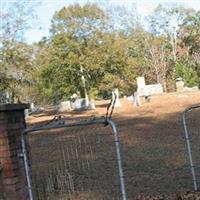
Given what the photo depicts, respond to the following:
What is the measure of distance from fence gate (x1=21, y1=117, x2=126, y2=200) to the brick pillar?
0.13m

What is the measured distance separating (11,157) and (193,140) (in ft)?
29.7

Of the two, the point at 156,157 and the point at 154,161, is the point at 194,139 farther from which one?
the point at 154,161

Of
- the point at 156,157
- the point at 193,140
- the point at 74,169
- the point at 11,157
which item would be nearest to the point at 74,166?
the point at 74,169

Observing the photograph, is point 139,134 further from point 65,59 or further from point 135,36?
point 135,36

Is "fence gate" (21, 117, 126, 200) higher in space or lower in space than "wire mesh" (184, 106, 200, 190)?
higher

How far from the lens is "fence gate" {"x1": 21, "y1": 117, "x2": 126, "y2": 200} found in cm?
637

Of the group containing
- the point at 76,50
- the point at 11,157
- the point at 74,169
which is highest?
the point at 76,50

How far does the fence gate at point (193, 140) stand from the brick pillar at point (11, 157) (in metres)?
2.62

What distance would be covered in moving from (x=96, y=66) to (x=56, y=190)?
117 ft

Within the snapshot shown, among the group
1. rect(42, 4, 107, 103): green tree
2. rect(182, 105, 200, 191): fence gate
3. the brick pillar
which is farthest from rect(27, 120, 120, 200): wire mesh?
rect(42, 4, 107, 103): green tree

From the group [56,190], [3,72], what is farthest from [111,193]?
[3,72]

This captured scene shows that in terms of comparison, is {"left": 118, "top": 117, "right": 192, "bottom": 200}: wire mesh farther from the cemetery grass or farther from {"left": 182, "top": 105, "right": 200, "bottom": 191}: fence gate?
{"left": 182, "top": 105, "right": 200, "bottom": 191}: fence gate

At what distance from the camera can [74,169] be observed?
11.0m

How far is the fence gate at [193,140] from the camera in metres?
8.20
